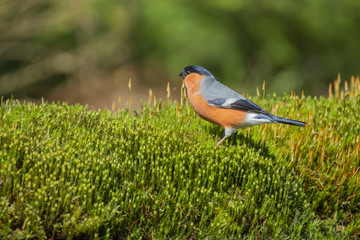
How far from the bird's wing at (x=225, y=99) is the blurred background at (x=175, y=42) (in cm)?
534

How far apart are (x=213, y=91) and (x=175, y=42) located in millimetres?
5734

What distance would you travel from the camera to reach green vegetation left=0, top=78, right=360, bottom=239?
4.16 meters

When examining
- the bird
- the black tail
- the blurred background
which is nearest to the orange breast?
the bird

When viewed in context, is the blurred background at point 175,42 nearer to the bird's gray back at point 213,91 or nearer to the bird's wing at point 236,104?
the bird's gray back at point 213,91

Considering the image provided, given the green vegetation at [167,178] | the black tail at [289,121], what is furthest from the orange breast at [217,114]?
the black tail at [289,121]

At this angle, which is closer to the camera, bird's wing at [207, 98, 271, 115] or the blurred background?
bird's wing at [207, 98, 271, 115]

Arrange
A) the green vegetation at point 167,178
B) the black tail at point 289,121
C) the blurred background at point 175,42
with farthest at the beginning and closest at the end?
the blurred background at point 175,42 → the black tail at point 289,121 → the green vegetation at point 167,178

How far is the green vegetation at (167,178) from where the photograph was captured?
4.16 metres

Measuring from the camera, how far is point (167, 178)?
4.70m

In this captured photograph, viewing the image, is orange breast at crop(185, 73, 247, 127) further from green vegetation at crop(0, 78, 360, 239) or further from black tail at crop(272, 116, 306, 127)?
black tail at crop(272, 116, 306, 127)

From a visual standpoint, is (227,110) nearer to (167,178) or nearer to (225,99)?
(225,99)

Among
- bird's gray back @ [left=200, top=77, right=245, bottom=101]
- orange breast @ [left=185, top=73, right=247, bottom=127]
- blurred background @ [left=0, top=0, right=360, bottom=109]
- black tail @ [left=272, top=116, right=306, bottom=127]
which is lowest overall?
black tail @ [left=272, top=116, right=306, bottom=127]

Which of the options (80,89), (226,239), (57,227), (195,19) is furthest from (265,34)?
(57,227)

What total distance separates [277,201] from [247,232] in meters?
0.58
